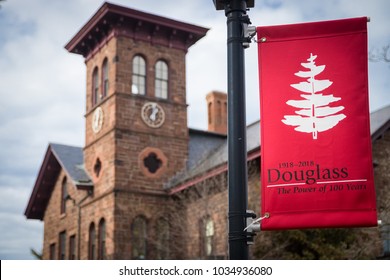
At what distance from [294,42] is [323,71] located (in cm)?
40

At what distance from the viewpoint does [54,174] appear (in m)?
38.2

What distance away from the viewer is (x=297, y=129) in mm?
6574

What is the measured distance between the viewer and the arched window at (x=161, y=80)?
3316 centimetres

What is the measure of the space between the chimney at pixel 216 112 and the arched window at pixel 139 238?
523 inches

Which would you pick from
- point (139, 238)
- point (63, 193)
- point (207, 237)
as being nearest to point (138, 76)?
point (139, 238)

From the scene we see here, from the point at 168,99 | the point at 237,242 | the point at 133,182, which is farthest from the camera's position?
the point at 168,99

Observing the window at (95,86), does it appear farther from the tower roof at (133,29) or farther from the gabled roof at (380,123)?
the gabled roof at (380,123)

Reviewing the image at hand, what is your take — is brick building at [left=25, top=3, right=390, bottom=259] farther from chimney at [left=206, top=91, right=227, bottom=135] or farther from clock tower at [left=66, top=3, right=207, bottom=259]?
chimney at [left=206, top=91, right=227, bottom=135]

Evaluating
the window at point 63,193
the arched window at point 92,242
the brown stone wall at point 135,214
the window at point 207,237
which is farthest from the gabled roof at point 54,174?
the window at point 207,237

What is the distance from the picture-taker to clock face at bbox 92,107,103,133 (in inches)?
1301

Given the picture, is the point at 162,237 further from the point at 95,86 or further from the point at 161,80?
the point at 95,86
